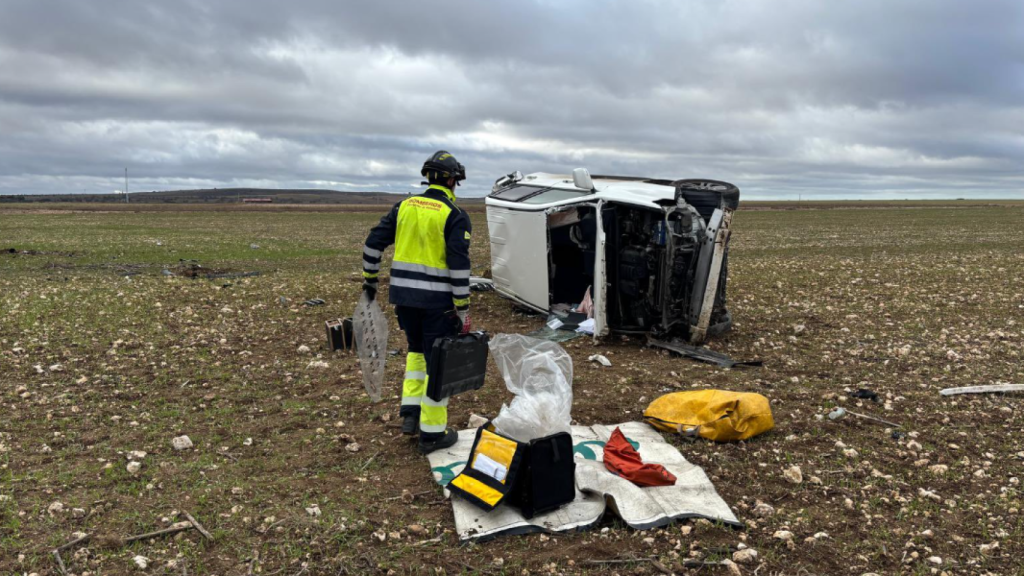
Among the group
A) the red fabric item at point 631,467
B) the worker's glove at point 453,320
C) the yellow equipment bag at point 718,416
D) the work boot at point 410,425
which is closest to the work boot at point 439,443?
the work boot at point 410,425

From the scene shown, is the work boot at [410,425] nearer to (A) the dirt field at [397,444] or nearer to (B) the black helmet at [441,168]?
(A) the dirt field at [397,444]

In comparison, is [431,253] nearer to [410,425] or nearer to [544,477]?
[410,425]

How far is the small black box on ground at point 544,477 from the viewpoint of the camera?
171 inches

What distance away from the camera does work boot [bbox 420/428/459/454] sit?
5.48 m

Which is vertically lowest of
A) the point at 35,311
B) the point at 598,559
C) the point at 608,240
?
the point at 598,559

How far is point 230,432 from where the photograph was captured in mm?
5902

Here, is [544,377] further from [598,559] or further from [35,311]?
[35,311]

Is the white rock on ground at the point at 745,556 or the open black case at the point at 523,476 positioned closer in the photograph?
the white rock on ground at the point at 745,556

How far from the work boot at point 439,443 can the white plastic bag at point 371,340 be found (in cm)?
101

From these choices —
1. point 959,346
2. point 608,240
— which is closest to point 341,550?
point 608,240

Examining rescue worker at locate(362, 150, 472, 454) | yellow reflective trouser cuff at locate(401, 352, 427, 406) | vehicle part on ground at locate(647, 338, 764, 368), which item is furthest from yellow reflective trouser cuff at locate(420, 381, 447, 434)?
Result: vehicle part on ground at locate(647, 338, 764, 368)

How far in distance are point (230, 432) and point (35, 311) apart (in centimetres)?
657

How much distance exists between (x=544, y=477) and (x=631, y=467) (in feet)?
2.83

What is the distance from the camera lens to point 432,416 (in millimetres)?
5414
